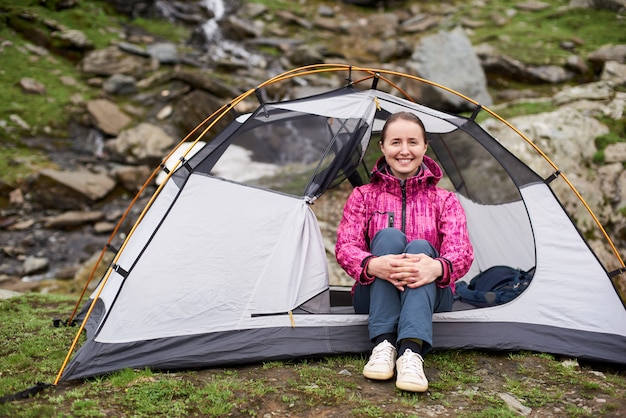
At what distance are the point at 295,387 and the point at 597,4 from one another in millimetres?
16437

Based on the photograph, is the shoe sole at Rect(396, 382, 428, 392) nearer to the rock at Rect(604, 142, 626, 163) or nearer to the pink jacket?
the pink jacket

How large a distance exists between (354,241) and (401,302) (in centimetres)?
63

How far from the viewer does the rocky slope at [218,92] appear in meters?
8.48

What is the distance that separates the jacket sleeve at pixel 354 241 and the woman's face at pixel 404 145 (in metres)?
0.40

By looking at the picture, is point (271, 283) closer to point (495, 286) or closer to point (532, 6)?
point (495, 286)

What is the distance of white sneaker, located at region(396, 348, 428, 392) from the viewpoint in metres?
3.26

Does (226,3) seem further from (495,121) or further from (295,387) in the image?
(295,387)

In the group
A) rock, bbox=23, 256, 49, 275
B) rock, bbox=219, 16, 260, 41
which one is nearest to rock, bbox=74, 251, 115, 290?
rock, bbox=23, 256, 49, 275

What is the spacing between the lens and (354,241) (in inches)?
157

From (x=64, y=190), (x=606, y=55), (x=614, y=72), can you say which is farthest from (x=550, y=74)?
(x=64, y=190)

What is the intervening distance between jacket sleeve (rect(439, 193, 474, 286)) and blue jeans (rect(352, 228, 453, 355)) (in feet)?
0.38

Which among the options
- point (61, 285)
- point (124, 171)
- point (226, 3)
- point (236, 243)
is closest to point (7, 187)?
point (124, 171)

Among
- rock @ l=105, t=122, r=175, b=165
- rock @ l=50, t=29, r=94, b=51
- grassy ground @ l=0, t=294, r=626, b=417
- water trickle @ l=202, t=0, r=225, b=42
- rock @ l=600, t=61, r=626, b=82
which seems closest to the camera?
grassy ground @ l=0, t=294, r=626, b=417

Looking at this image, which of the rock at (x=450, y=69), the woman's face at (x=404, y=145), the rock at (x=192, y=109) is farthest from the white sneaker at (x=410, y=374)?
the rock at (x=192, y=109)
